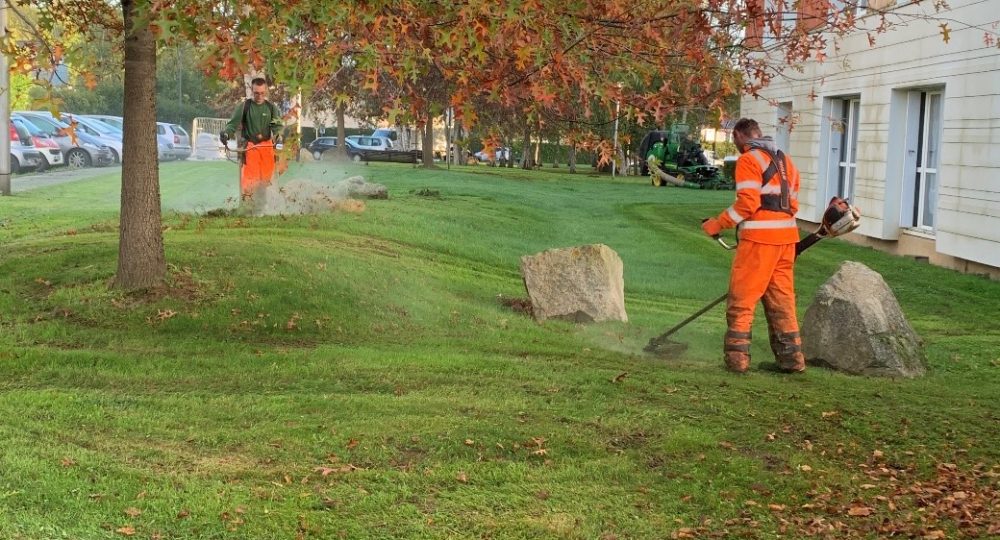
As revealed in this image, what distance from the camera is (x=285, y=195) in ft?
50.9

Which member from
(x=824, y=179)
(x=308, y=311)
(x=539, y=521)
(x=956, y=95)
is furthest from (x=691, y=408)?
(x=824, y=179)

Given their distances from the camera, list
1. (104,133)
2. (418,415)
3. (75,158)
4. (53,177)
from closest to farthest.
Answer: (418,415)
(53,177)
(75,158)
(104,133)

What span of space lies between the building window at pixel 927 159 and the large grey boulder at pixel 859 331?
8.59 meters

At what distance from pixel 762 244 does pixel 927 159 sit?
406 inches

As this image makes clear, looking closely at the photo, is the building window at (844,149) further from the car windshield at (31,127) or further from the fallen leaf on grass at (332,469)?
the car windshield at (31,127)

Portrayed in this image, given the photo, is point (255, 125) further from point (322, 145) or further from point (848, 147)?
point (322, 145)

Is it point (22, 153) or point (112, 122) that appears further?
point (112, 122)

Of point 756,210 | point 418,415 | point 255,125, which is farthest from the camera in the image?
point 255,125

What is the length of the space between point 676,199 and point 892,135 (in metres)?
14.0

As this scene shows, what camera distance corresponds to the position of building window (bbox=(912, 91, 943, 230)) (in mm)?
16422

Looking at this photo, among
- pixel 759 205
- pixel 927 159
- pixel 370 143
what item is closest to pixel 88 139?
pixel 927 159

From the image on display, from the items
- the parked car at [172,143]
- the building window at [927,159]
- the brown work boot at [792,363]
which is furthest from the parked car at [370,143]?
the brown work boot at [792,363]

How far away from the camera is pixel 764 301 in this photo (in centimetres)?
794

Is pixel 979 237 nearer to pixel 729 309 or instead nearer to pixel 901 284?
pixel 901 284
